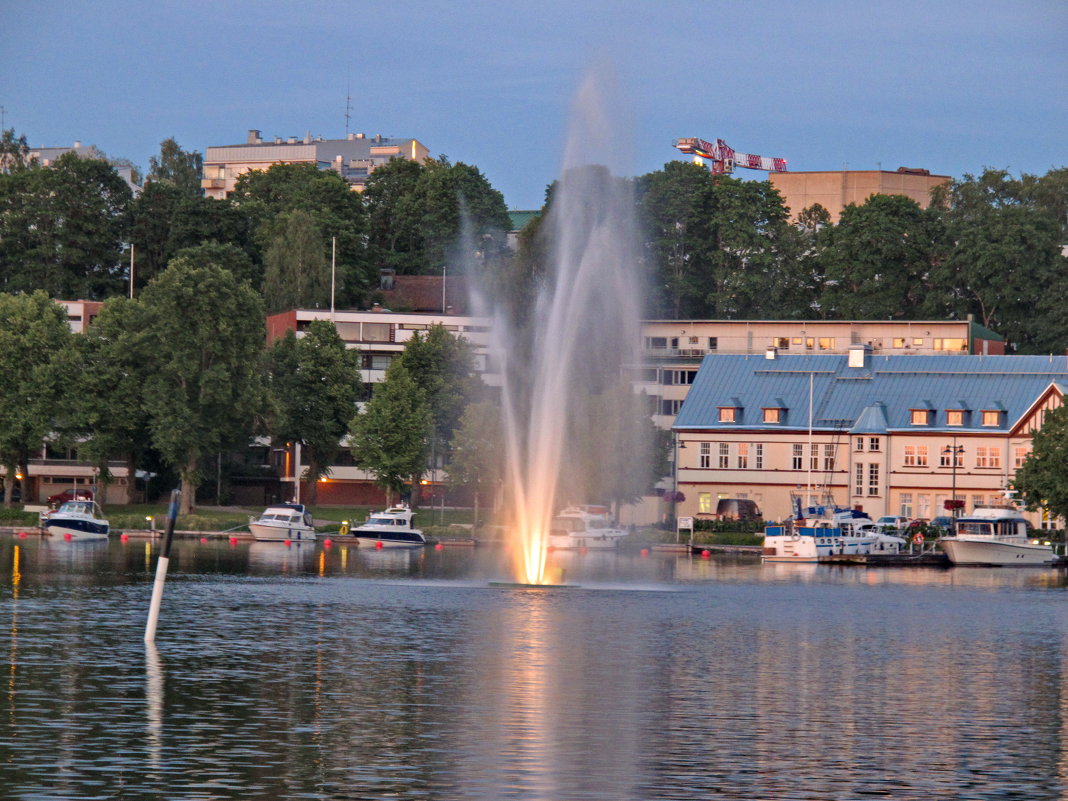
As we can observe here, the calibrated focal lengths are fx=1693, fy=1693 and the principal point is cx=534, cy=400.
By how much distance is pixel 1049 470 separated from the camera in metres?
118

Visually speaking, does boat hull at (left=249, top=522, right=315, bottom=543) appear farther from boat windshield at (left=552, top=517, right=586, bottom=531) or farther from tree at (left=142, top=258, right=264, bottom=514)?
boat windshield at (left=552, top=517, right=586, bottom=531)

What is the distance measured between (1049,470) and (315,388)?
59640mm

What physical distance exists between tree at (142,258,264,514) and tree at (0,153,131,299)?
173 ft

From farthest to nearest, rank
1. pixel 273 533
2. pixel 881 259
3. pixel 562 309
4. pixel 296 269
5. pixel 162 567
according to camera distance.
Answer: pixel 881 259, pixel 296 269, pixel 273 533, pixel 562 309, pixel 162 567

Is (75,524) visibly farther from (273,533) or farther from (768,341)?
(768,341)

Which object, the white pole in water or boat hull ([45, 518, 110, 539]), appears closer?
the white pole in water

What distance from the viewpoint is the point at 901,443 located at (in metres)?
142

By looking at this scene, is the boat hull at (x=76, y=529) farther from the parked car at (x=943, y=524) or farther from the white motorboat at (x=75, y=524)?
the parked car at (x=943, y=524)

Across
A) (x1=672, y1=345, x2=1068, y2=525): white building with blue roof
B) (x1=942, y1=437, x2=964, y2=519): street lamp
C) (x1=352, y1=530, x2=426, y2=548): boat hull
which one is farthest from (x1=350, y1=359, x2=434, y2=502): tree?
(x1=942, y1=437, x2=964, y2=519): street lamp

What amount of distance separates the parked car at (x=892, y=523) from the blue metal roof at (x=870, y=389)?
9945 millimetres

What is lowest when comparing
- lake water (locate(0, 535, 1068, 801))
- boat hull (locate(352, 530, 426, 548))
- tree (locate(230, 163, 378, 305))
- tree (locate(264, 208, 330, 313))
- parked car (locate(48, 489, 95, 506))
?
lake water (locate(0, 535, 1068, 801))

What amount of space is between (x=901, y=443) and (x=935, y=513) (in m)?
6.46

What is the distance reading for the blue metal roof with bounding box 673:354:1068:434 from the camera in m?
142

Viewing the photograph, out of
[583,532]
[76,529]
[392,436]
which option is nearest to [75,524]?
[76,529]
